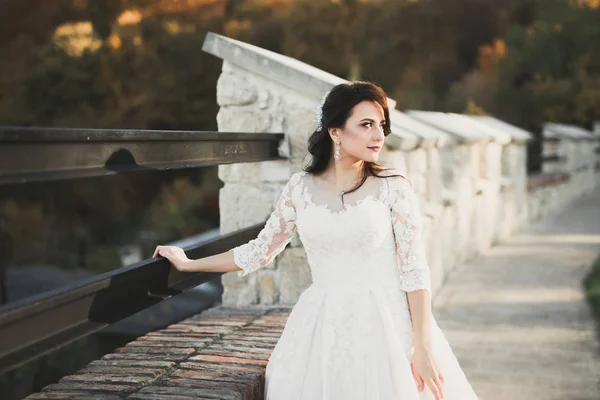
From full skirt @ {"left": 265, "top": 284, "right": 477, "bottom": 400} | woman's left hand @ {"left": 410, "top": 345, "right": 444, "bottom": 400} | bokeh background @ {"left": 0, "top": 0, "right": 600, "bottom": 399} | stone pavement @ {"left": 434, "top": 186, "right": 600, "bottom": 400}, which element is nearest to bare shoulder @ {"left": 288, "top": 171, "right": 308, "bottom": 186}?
full skirt @ {"left": 265, "top": 284, "right": 477, "bottom": 400}

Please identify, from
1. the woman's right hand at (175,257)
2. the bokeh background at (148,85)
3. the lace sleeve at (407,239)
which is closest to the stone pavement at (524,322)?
the lace sleeve at (407,239)

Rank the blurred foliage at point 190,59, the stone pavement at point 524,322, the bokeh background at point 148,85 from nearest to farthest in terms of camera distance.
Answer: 1. the stone pavement at point 524,322
2. the bokeh background at point 148,85
3. the blurred foliage at point 190,59

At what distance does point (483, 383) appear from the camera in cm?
321

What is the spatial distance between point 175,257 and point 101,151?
22.4 inches

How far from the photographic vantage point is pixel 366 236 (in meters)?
2.34

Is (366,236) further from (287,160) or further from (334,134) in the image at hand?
(287,160)

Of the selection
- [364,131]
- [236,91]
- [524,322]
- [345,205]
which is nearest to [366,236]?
[345,205]

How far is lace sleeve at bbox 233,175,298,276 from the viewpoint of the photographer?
2.56 metres

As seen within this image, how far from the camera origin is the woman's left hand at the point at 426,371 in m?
2.24

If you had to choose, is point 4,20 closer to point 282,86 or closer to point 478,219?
point 478,219

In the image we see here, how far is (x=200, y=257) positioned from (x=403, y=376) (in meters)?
0.91

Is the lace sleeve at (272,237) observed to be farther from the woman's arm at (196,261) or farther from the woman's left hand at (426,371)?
the woman's left hand at (426,371)

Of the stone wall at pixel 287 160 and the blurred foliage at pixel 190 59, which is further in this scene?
the blurred foliage at pixel 190 59

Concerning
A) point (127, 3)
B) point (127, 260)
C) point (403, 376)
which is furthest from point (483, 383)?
point (127, 3)
